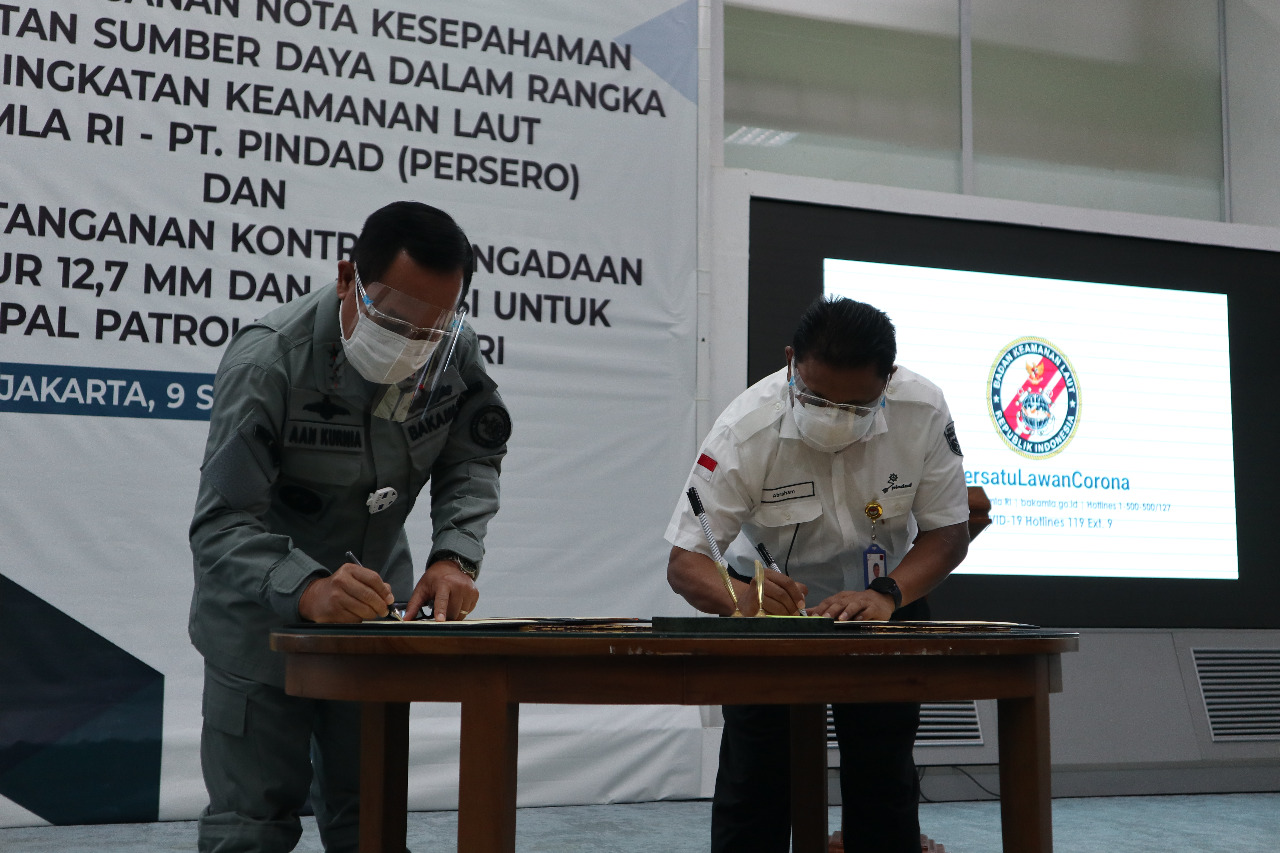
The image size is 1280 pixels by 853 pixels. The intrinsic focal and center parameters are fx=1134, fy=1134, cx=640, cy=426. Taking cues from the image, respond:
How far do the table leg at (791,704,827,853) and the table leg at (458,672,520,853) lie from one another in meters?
0.87

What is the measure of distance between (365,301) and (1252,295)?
13.8ft

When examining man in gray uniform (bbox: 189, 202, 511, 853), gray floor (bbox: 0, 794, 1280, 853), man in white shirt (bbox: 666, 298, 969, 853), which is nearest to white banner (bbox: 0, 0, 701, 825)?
gray floor (bbox: 0, 794, 1280, 853)

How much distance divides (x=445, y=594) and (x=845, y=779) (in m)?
0.87

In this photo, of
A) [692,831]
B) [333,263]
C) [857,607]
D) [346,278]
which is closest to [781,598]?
[857,607]

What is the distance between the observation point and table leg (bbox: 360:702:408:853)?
1.58 m

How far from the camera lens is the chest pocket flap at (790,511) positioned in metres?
2.14

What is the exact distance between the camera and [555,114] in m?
3.92

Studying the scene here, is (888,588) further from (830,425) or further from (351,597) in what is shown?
(351,597)

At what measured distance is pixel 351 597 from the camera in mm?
1455

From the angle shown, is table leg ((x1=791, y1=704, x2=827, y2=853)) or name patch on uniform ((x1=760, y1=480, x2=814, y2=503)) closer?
table leg ((x1=791, y1=704, x2=827, y2=853))

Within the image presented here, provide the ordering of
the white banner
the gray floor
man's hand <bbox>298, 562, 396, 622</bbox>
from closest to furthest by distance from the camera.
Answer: man's hand <bbox>298, 562, 396, 622</bbox>, the gray floor, the white banner

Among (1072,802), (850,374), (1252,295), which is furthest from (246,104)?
(1252,295)

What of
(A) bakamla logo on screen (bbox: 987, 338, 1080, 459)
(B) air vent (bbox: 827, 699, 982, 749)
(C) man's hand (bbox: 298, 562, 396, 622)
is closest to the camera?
(C) man's hand (bbox: 298, 562, 396, 622)

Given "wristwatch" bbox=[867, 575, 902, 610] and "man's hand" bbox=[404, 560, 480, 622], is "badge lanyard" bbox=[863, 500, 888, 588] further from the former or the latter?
"man's hand" bbox=[404, 560, 480, 622]
